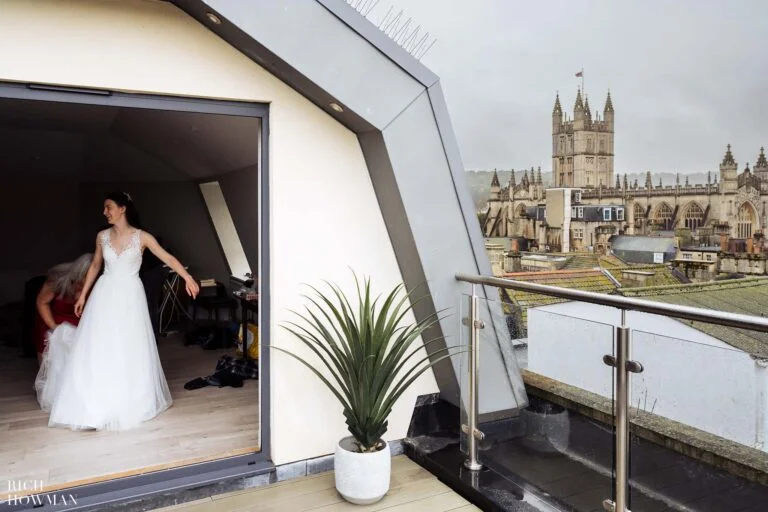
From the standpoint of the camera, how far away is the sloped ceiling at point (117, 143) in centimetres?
543

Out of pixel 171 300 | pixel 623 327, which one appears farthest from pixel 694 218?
pixel 623 327

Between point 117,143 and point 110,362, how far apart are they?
14.7 feet

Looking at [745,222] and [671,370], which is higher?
[745,222]

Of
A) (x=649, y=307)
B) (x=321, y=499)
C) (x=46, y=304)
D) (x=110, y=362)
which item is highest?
(x=649, y=307)

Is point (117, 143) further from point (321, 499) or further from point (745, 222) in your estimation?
point (745, 222)

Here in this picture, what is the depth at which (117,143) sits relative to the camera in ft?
24.9

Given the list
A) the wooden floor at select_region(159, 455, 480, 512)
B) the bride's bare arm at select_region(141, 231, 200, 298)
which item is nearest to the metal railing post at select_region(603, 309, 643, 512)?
the wooden floor at select_region(159, 455, 480, 512)

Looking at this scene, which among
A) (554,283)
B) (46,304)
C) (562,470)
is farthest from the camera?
(554,283)

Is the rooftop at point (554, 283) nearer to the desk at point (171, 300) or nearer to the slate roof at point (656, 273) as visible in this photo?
the slate roof at point (656, 273)

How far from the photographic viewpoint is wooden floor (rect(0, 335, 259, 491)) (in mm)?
3180

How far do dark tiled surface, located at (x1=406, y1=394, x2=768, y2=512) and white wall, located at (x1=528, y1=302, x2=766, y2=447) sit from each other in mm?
168

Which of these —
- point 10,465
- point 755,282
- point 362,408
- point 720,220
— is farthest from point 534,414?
point 720,220

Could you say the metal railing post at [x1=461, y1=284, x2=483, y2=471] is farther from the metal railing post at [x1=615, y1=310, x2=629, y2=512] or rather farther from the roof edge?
the roof edge

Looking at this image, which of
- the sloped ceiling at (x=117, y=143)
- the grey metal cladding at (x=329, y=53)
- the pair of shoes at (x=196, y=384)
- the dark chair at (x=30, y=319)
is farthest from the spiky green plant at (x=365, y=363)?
the dark chair at (x=30, y=319)
